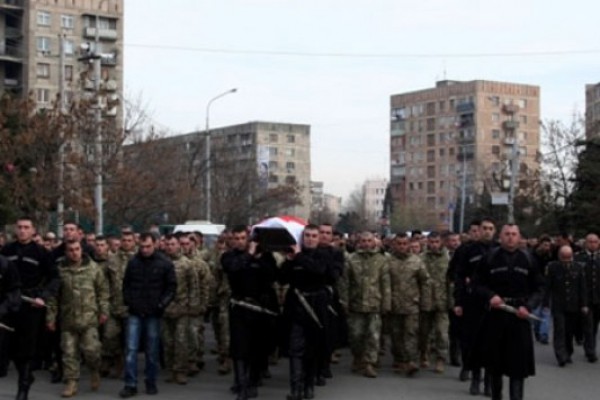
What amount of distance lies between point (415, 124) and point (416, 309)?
118 meters

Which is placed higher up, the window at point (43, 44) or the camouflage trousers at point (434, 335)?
the window at point (43, 44)

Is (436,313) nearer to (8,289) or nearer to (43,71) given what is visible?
(8,289)

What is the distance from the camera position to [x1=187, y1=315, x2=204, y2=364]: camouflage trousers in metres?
14.0

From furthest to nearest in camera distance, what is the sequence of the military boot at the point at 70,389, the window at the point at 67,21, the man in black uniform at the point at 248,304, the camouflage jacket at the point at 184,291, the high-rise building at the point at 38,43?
the window at the point at 67,21, the high-rise building at the point at 38,43, the camouflage jacket at the point at 184,291, the military boot at the point at 70,389, the man in black uniform at the point at 248,304

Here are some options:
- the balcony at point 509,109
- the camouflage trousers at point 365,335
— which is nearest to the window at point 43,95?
the balcony at point 509,109

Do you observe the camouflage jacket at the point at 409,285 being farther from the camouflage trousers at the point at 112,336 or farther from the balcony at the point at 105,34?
the balcony at the point at 105,34

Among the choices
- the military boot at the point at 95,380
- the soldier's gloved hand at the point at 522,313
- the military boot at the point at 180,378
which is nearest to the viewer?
the soldier's gloved hand at the point at 522,313

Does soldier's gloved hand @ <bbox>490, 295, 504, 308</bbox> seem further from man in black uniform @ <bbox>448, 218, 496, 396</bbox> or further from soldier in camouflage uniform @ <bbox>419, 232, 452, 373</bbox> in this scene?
soldier in camouflage uniform @ <bbox>419, 232, 452, 373</bbox>

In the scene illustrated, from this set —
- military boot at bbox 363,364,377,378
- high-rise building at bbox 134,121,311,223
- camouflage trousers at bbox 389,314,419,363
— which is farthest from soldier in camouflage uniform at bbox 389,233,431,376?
high-rise building at bbox 134,121,311,223

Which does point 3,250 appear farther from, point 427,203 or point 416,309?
point 427,203

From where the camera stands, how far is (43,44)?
87000mm

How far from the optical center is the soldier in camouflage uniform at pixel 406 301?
14.7 meters

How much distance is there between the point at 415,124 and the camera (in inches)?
5162

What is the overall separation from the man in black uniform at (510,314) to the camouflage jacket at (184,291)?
4.33m
